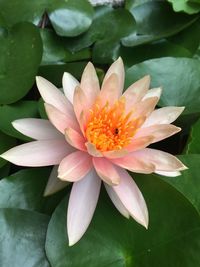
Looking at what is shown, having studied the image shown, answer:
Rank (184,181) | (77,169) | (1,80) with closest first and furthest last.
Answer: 1. (77,169)
2. (184,181)
3. (1,80)

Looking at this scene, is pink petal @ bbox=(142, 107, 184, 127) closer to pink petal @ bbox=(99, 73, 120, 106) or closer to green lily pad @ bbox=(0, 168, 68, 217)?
pink petal @ bbox=(99, 73, 120, 106)

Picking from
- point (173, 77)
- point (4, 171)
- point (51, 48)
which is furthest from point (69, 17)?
point (4, 171)

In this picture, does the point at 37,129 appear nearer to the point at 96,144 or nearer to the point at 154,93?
the point at 96,144

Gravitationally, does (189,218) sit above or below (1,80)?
below

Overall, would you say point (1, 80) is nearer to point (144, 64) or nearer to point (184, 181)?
point (144, 64)

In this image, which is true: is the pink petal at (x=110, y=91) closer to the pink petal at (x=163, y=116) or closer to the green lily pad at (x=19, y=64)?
the pink petal at (x=163, y=116)

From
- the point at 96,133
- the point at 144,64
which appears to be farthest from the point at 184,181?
the point at 144,64

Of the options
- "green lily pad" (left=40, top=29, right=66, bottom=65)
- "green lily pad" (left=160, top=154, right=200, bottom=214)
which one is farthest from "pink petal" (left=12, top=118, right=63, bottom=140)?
"green lily pad" (left=40, top=29, right=66, bottom=65)
